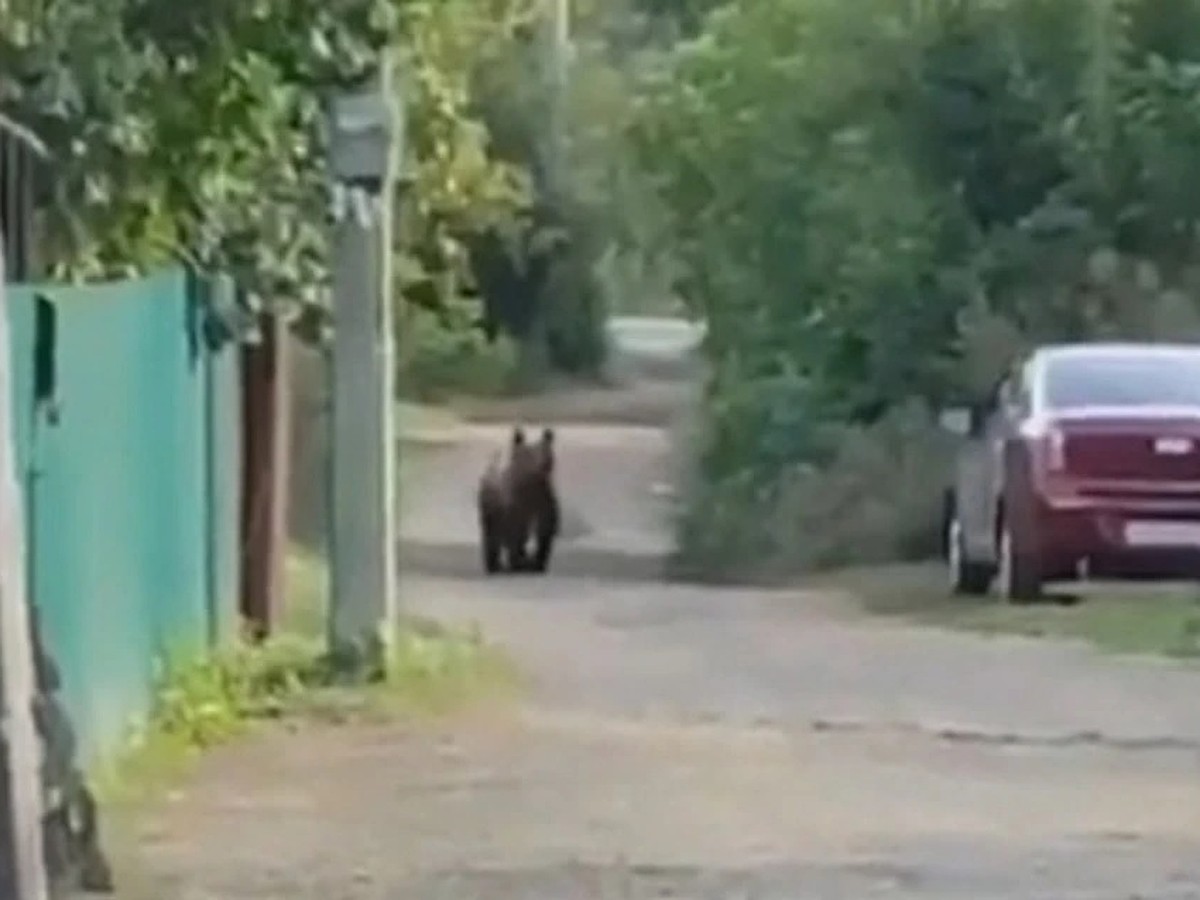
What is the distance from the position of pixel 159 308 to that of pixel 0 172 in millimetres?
1467

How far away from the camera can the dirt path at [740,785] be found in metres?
12.4

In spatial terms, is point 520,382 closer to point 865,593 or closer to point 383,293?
point 865,593

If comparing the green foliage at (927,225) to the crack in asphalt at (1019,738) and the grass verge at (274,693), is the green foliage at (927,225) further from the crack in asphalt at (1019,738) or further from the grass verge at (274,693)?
the crack in asphalt at (1019,738)

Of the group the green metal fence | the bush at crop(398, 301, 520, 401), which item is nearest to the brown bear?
the bush at crop(398, 301, 520, 401)

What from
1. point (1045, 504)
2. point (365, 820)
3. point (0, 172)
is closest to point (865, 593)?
point (1045, 504)

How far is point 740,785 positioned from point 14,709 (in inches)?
287

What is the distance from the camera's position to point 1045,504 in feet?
78.3

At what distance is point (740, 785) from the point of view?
14797mm

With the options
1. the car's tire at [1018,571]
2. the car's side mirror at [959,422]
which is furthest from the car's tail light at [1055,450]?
Result: the car's side mirror at [959,422]

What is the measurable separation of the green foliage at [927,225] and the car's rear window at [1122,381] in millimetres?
5899

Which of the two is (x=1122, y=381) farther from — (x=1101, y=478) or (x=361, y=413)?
(x=361, y=413)

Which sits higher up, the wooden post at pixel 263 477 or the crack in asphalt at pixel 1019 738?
the wooden post at pixel 263 477

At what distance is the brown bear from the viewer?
32125 millimetres

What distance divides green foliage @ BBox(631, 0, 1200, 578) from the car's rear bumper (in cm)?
665
